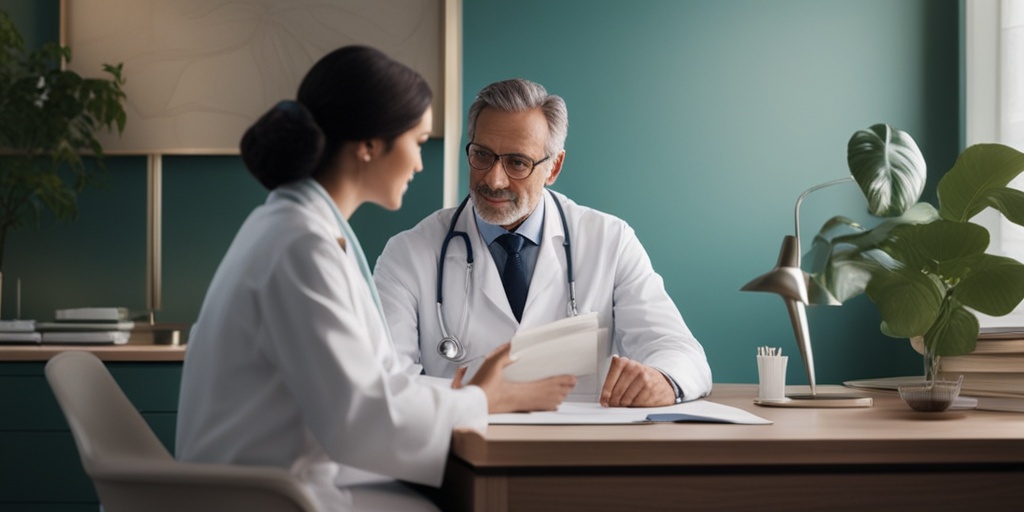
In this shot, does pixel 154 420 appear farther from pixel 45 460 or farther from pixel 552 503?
pixel 552 503

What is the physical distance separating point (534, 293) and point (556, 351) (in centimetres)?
88

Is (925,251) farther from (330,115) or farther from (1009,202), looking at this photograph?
(330,115)

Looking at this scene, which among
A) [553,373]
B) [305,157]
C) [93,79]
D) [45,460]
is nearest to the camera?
[305,157]

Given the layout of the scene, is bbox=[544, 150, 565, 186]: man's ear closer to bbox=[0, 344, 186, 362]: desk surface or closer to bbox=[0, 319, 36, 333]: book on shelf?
bbox=[0, 344, 186, 362]: desk surface

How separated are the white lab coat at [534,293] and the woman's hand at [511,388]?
0.72m

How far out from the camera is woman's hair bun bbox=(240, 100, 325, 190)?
4.95ft

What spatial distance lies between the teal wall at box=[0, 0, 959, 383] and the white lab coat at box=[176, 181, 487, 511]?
7.37 feet

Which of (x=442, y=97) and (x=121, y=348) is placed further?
(x=442, y=97)

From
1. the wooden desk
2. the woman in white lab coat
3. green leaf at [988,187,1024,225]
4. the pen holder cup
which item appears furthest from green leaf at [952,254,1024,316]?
the woman in white lab coat

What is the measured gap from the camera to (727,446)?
142 centimetres

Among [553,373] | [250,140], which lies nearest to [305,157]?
[250,140]

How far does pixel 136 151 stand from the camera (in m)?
3.61

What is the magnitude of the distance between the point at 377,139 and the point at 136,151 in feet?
7.57

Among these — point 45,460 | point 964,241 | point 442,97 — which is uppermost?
point 442,97
